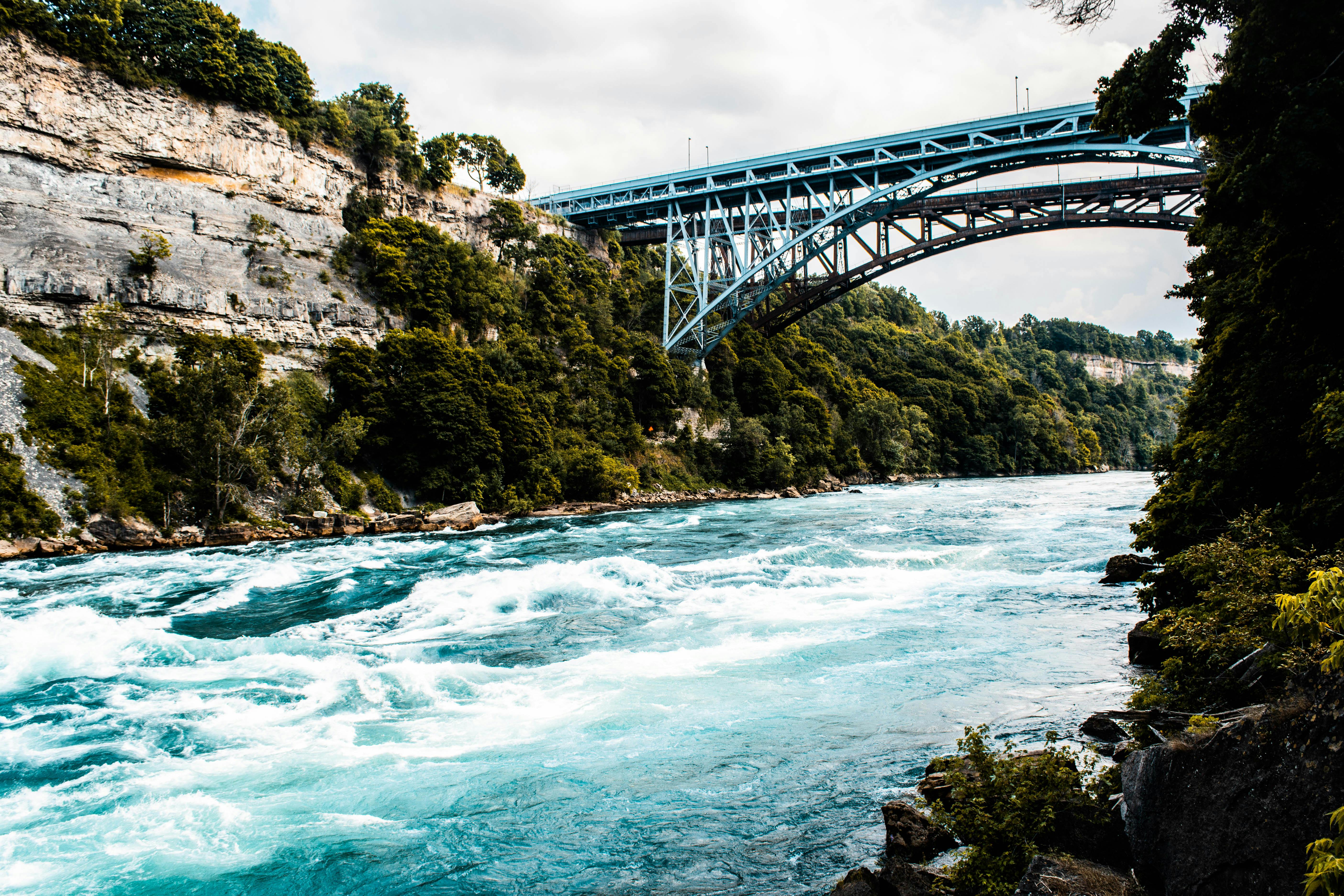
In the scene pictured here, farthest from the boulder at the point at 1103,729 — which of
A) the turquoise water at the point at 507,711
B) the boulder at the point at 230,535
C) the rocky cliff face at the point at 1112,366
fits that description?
the rocky cliff face at the point at 1112,366

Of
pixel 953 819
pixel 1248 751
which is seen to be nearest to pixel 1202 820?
pixel 1248 751

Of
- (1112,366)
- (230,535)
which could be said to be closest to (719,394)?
(230,535)

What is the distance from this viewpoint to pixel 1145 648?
816cm

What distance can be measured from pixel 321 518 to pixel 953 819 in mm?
23191

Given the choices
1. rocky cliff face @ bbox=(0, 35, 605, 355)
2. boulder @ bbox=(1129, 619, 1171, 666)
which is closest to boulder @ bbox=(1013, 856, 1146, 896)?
boulder @ bbox=(1129, 619, 1171, 666)

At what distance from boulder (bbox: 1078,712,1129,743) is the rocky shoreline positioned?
21103mm

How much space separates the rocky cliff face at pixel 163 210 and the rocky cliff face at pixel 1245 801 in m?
30.5

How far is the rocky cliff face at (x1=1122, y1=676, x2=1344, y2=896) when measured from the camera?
274 cm

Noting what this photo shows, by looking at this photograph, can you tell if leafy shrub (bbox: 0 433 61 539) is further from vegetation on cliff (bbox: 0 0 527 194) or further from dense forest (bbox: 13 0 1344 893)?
vegetation on cliff (bbox: 0 0 527 194)

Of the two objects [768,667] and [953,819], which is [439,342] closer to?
[768,667]

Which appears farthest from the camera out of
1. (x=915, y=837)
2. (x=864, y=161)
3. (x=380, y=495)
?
(x=864, y=161)

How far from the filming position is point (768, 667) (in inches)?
365

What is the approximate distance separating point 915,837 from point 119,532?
2254 centimetres

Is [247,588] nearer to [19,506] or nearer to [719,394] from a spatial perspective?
[19,506]
